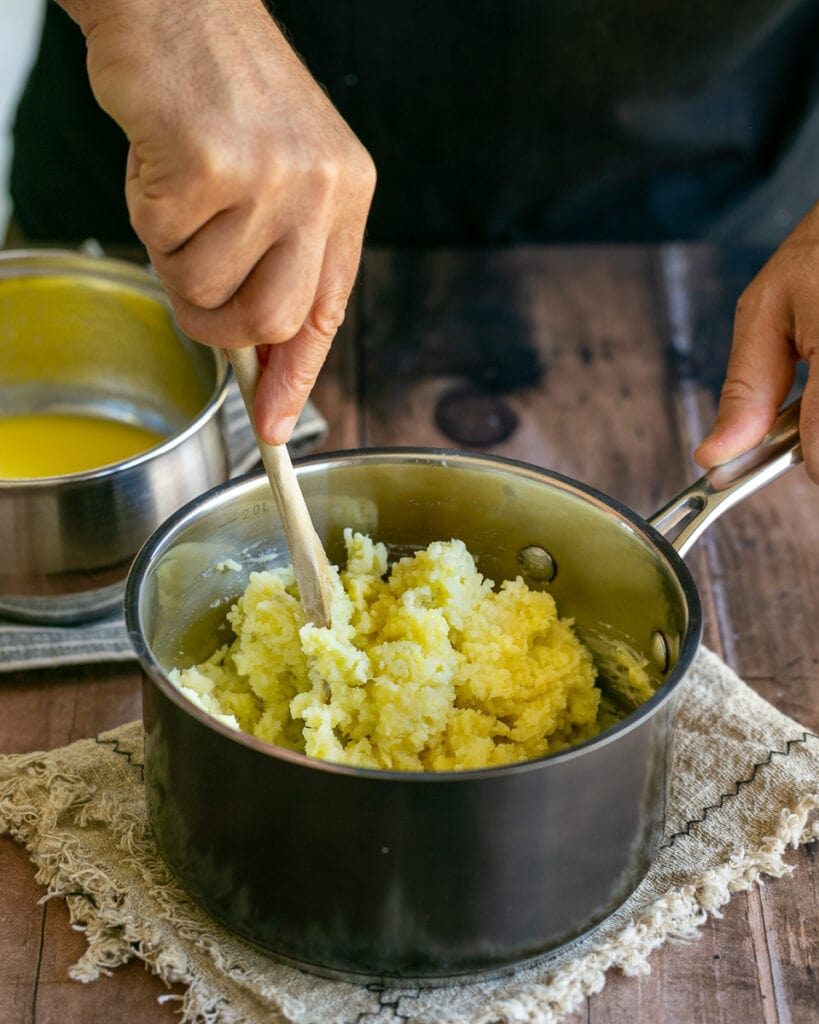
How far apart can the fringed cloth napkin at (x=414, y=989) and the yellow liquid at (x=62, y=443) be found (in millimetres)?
315

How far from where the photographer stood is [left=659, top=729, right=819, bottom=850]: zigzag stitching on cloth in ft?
3.00

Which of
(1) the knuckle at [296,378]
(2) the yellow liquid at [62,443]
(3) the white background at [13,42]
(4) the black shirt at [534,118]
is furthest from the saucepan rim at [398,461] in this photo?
(3) the white background at [13,42]

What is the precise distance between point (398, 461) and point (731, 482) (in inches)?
9.3

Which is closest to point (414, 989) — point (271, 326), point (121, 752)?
point (121, 752)

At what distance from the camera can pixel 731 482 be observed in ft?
3.07

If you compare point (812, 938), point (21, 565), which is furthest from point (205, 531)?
point (812, 938)

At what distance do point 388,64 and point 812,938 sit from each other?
3.06ft

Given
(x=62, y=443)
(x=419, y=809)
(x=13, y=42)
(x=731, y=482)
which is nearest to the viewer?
(x=419, y=809)

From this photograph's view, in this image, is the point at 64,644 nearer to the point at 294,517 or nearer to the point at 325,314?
the point at 294,517

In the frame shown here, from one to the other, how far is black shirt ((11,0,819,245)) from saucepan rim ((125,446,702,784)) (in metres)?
0.57

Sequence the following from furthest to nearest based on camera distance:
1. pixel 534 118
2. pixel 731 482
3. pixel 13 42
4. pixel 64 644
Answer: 1. pixel 13 42
2. pixel 534 118
3. pixel 64 644
4. pixel 731 482

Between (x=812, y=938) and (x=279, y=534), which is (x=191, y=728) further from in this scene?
(x=812, y=938)

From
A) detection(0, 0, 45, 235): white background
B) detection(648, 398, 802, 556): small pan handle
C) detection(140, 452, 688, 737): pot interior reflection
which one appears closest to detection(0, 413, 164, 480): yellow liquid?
detection(140, 452, 688, 737): pot interior reflection

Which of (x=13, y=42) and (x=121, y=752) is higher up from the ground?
(x=121, y=752)
